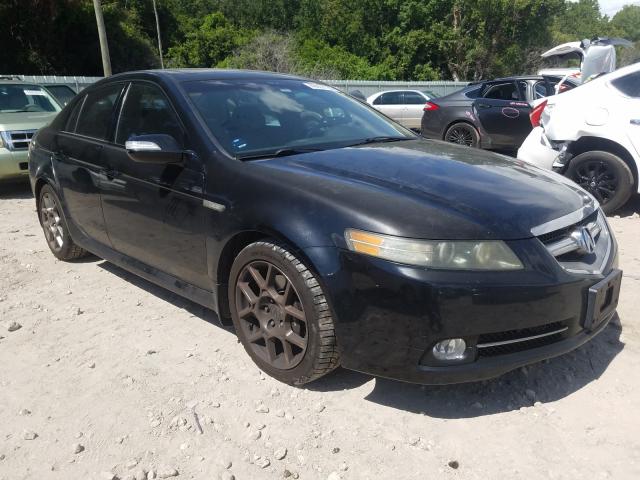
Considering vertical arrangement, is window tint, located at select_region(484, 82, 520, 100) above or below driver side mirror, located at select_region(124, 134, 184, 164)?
below

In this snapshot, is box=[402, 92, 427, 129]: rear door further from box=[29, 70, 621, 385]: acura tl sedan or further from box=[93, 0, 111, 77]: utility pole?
box=[29, 70, 621, 385]: acura tl sedan

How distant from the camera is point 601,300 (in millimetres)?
2605

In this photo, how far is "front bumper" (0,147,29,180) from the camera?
7812mm

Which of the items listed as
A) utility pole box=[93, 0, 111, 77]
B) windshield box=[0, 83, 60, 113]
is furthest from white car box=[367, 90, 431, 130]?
windshield box=[0, 83, 60, 113]

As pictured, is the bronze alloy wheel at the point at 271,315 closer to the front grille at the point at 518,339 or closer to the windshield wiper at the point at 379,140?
the front grille at the point at 518,339

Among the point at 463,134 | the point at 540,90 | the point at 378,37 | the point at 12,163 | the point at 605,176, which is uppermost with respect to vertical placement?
the point at 378,37

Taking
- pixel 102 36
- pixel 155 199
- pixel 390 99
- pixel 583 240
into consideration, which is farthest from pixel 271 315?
pixel 102 36

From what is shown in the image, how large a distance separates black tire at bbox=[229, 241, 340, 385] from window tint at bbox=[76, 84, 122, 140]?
1.74 meters

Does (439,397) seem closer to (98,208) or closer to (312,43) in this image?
(98,208)

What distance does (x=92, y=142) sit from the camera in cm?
404

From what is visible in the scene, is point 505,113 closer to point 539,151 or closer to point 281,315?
point 539,151

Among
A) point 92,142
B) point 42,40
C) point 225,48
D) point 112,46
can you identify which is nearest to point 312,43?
point 225,48

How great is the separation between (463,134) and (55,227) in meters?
7.58

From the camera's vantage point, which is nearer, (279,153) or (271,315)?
(271,315)
